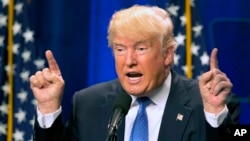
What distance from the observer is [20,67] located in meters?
3.04

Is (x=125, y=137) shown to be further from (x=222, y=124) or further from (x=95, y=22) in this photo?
(x=95, y=22)

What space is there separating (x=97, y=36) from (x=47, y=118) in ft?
4.66

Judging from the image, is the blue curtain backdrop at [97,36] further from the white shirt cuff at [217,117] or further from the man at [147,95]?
the white shirt cuff at [217,117]

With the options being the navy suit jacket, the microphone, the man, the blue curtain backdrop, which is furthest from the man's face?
the blue curtain backdrop

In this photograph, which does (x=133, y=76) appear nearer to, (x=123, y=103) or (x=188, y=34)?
(x=123, y=103)

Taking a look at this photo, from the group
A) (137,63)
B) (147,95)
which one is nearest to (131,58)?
(137,63)

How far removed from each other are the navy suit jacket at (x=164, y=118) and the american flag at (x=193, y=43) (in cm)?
118

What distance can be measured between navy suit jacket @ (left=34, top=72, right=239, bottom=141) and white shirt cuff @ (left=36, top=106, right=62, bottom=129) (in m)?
0.01

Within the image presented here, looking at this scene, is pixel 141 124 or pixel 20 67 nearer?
pixel 141 124

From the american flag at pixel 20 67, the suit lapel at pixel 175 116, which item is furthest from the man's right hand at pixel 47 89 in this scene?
the american flag at pixel 20 67

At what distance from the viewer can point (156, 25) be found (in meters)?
1.72

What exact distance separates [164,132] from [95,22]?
1469mm

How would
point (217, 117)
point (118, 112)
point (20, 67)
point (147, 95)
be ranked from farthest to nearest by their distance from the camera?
point (20, 67)
point (147, 95)
point (217, 117)
point (118, 112)

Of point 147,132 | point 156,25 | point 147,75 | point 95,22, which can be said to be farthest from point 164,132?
point 95,22
